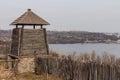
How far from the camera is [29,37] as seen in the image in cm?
2423

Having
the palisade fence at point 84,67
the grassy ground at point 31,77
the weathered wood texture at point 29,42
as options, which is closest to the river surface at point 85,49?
the palisade fence at point 84,67

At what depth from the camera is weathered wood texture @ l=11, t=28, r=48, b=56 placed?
78.4 ft

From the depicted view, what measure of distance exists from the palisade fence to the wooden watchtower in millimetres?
1946

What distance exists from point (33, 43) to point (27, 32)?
1001 millimetres

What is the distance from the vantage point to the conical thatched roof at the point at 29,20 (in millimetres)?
23906

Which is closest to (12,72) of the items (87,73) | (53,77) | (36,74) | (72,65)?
(36,74)

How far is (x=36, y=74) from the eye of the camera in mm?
22797

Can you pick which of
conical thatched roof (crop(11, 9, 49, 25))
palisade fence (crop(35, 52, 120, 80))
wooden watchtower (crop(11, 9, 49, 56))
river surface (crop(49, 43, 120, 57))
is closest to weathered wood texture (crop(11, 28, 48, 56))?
wooden watchtower (crop(11, 9, 49, 56))

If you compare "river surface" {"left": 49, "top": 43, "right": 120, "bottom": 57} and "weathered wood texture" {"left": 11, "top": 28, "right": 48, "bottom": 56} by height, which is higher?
"weathered wood texture" {"left": 11, "top": 28, "right": 48, "bottom": 56}

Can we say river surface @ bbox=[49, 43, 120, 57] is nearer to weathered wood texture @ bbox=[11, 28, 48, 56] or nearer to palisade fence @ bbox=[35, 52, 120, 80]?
palisade fence @ bbox=[35, 52, 120, 80]

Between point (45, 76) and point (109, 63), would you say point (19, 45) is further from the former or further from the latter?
point (109, 63)

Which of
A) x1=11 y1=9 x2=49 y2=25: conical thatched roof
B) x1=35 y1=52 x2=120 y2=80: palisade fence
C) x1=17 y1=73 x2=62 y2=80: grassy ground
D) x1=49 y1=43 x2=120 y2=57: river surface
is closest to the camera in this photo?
x1=35 y1=52 x2=120 y2=80: palisade fence

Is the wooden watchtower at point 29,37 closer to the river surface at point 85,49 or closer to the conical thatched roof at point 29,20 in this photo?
the conical thatched roof at point 29,20

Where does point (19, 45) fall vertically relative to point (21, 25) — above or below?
below
